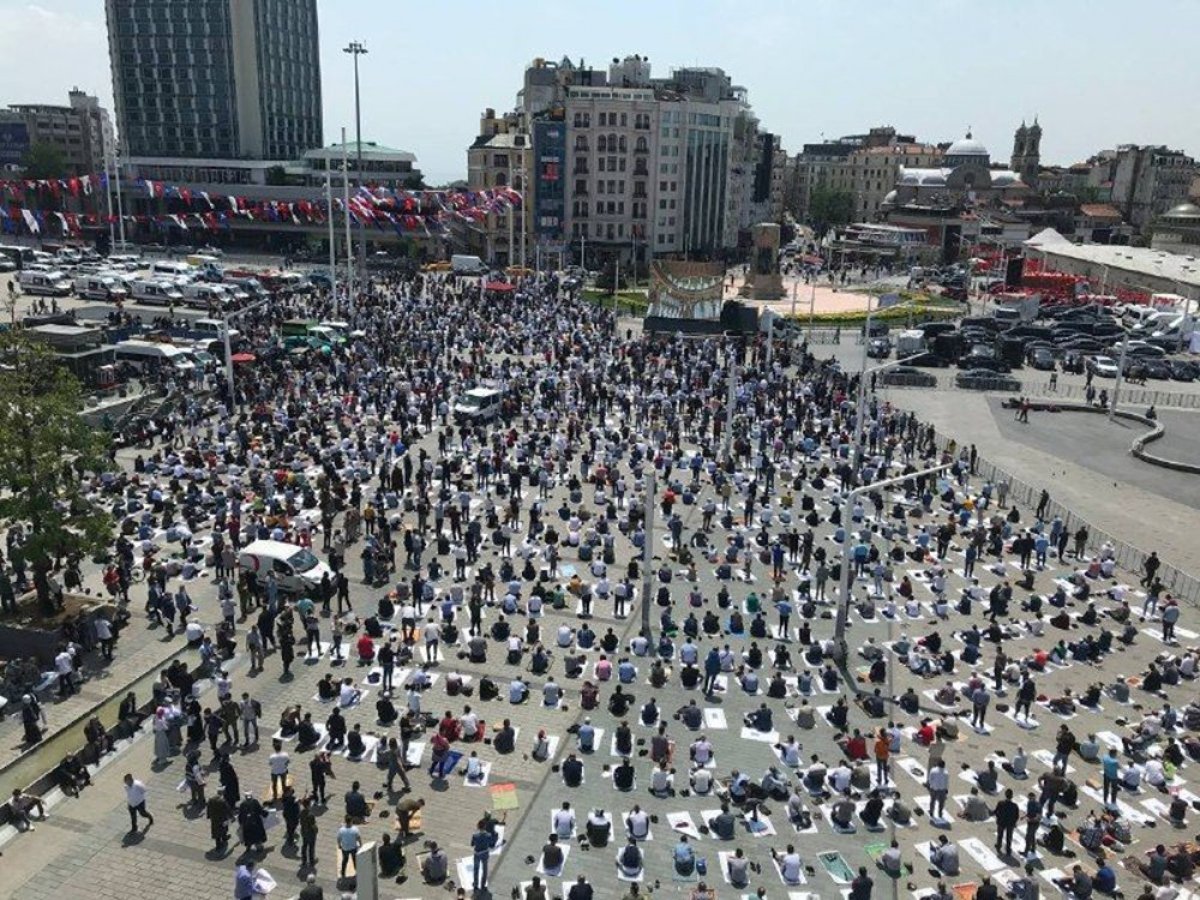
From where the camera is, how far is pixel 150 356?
45.8m

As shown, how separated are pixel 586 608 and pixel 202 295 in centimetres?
5072

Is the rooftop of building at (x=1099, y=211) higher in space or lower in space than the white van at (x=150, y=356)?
higher

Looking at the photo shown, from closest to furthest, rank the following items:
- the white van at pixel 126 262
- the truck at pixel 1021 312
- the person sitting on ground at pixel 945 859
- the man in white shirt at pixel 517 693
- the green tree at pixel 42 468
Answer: the person sitting on ground at pixel 945 859, the man in white shirt at pixel 517 693, the green tree at pixel 42 468, the truck at pixel 1021 312, the white van at pixel 126 262

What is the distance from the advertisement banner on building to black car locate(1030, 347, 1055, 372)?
4855 inches

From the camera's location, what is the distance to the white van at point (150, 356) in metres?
45.4

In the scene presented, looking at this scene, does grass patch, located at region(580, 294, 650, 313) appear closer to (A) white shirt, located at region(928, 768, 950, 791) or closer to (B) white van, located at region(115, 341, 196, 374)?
(B) white van, located at region(115, 341, 196, 374)

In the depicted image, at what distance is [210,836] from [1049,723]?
54.4ft

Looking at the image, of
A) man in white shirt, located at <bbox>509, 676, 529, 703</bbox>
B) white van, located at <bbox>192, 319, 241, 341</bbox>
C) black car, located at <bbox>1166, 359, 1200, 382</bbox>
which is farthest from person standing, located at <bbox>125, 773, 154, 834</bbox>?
black car, located at <bbox>1166, 359, 1200, 382</bbox>

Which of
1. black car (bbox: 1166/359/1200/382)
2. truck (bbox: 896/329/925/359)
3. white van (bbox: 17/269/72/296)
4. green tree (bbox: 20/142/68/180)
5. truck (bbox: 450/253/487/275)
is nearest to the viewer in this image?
truck (bbox: 896/329/925/359)

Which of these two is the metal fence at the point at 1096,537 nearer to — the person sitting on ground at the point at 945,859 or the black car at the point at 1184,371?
the person sitting on ground at the point at 945,859

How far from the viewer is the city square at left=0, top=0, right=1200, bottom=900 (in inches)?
629

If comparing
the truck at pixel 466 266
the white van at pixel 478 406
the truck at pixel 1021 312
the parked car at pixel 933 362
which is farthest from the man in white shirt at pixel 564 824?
the truck at pixel 466 266

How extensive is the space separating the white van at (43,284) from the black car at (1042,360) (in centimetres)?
6738

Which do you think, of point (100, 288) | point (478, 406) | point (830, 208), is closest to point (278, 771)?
point (478, 406)
